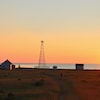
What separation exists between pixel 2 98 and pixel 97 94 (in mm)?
10113

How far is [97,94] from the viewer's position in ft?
142

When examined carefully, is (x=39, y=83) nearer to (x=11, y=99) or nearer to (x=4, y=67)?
(x=11, y=99)

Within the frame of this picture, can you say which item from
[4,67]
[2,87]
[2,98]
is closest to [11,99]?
[2,98]

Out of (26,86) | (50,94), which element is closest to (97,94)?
(50,94)

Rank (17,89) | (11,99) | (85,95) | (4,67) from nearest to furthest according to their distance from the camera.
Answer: (11,99) → (85,95) → (17,89) → (4,67)

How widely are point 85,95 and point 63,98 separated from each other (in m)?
3.47

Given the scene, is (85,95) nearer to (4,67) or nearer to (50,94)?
(50,94)

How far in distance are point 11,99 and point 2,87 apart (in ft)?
37.8

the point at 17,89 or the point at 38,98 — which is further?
the point at 17,89

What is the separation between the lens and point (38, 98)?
39625mm

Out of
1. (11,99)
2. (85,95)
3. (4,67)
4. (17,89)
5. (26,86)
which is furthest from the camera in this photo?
(4,67)

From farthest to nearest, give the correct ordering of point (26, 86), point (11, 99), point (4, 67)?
point (4, 67) < point (26, 86) < point (11, 99)

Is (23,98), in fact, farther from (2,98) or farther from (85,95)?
(85,95)

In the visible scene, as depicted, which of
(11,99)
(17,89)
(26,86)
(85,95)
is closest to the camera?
(11,99)
